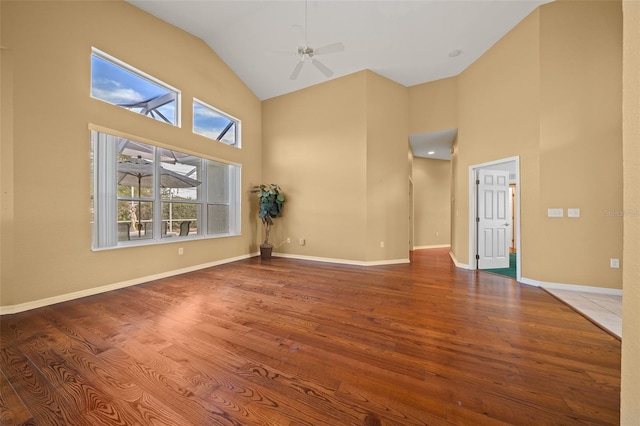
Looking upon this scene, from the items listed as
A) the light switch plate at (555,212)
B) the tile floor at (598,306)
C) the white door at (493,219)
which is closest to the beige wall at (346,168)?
the white door at (493,219)

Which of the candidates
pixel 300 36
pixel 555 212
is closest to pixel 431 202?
pixel 555 212

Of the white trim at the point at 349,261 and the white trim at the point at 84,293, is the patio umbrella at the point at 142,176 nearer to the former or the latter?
the white trim at the point at 84,293

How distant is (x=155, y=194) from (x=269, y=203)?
2166 millimetres

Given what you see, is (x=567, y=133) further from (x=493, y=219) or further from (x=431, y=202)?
(x=431, y=202)

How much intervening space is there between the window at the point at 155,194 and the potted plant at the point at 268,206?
0.58m

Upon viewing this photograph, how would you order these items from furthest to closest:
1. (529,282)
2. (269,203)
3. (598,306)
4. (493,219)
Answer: (269,203) → (493,219) → (529,282) → (598,306)

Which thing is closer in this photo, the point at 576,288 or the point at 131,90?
the point at 576,288

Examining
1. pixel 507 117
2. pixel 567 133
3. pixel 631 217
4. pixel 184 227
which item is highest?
pixel 507 117

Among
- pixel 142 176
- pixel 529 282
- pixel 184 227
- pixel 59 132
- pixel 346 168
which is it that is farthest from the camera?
Answer: pixel 346 168

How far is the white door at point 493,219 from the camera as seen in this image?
14.9 feet

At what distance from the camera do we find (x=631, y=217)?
0.64 meters

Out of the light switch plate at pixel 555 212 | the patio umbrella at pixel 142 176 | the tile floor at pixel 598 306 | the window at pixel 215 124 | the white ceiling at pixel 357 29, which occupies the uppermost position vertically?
the white ceiling at pixel 357 29

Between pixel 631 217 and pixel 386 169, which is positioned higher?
pixel 386 169

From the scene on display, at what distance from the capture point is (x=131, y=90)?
3502 millimetres
